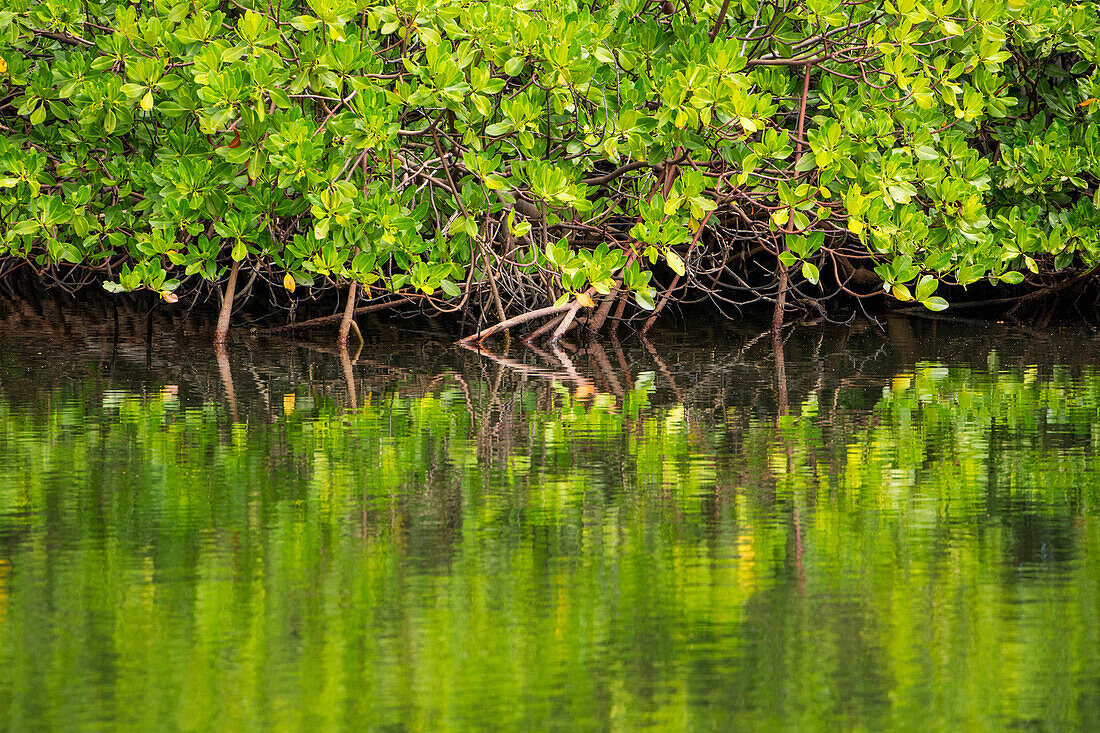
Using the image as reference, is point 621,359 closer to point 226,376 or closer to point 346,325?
point 346,325

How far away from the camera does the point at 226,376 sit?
6.48 meters

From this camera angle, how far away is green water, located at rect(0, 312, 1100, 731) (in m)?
2.33

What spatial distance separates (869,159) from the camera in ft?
23.5

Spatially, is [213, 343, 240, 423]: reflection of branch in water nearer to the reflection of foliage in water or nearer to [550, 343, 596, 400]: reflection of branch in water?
the reflection of foliage in water

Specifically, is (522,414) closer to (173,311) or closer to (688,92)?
(688,92)

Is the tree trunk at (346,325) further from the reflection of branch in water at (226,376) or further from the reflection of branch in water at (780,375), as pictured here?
the reflection of branch in water at (780,375)

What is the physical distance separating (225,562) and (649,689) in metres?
1.13

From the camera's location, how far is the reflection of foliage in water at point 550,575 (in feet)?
7.64

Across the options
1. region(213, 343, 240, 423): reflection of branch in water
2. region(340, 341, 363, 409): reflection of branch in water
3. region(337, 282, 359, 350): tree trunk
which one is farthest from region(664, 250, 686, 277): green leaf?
region(213, 343, 240, 423): reflection of branch in water

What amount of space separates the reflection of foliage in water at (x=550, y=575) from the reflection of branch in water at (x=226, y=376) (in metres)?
0.47

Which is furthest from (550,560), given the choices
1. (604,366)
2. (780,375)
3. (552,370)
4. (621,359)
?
(621,359)

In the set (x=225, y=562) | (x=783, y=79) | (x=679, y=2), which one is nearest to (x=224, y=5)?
(x=679, y=2)

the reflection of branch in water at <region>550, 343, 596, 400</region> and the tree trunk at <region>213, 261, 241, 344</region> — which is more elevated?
the tree trunk at <region>213, 261, 241, 344</region>

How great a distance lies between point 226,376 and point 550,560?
366cm
